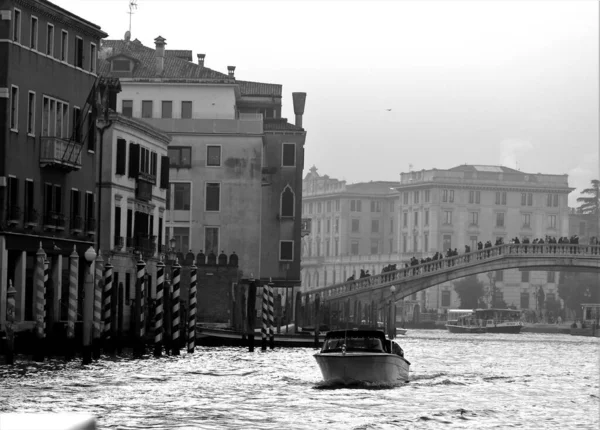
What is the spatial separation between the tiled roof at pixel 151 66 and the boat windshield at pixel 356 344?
30.5 meters

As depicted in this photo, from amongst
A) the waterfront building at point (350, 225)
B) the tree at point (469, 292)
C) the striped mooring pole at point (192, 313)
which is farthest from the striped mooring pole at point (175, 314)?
the waterfront building at point (350, 225)

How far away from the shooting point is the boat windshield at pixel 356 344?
2692 centimetres

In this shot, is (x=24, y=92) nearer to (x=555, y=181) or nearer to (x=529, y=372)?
(x=529, y=372)

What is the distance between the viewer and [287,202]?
57812 mm

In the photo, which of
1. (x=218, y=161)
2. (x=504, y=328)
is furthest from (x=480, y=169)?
(x=218, y=161)

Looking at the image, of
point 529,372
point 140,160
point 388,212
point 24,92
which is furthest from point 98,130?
point 388,212

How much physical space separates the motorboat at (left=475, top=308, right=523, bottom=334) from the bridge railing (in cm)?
2516

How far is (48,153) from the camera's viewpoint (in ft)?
118

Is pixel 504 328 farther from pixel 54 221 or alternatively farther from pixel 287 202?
pixel 54 221

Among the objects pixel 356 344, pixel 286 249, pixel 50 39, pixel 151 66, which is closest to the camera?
pixel 356 344

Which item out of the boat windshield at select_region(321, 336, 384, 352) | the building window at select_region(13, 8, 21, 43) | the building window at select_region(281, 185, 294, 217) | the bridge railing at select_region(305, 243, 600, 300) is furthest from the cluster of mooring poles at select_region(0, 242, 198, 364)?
the bridge railing at select_region(305, 243, 600, 300)

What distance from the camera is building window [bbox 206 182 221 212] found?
55531mm

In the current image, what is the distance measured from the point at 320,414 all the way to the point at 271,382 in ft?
19.7

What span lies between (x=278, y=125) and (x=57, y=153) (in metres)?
23.2
